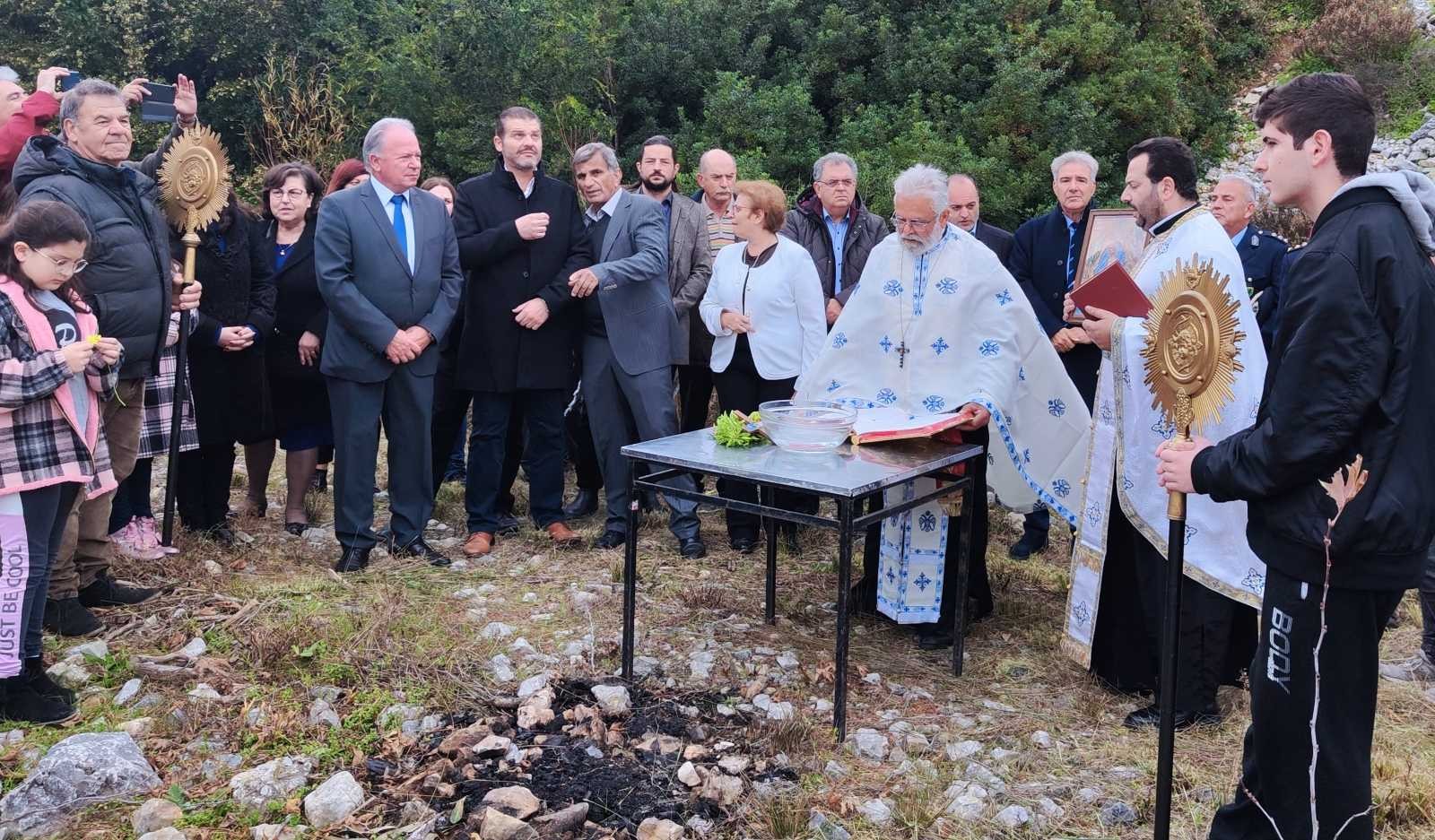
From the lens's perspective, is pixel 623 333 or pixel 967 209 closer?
pixel 623 333

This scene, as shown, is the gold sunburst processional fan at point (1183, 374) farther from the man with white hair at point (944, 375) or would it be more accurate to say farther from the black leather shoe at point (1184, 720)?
the man with white hair at point (944, 375)

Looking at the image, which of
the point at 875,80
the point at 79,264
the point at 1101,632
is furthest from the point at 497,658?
the point at 875,80

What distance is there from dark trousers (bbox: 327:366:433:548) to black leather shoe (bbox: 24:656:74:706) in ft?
5.82

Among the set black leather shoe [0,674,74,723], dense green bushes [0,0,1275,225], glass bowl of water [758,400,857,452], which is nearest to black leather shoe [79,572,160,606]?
black leather shoe [0,674,74,723]

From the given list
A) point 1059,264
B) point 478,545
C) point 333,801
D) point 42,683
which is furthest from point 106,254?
point 1059,264

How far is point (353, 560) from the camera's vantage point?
5.76 meters

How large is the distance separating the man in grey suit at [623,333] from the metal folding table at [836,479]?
160 cm

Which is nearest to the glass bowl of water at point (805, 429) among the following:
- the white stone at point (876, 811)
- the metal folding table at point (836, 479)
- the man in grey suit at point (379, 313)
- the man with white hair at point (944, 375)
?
the metal folding table at point (836, 479)

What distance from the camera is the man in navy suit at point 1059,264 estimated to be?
20.9 feet

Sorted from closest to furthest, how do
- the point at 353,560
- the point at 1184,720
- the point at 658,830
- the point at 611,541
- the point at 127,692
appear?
the point at 658,830
the point at 127,692
the point at 1184,720
the point at 353,560
the point at 611,541

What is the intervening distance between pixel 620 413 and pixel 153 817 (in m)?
3.54

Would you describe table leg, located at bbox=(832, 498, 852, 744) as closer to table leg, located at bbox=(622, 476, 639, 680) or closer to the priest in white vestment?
table leg, located at bbox=(622, 476, 639, 680)

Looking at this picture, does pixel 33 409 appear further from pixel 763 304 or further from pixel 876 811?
pixel 763 304

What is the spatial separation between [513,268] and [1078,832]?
4.04 meters
